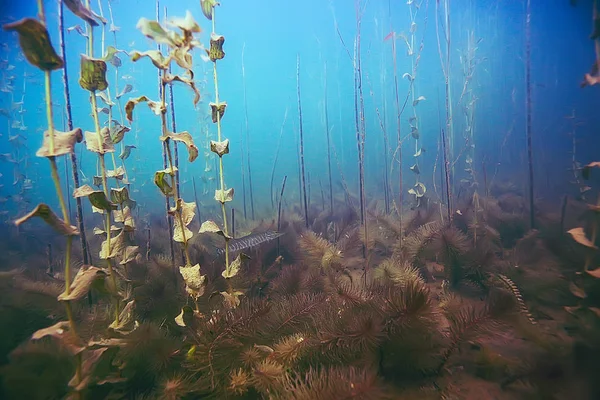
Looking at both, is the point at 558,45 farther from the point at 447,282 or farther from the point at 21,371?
the point at 21,371

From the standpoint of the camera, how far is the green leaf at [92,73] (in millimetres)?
1586

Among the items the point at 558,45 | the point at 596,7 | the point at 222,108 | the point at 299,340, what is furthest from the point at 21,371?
the point at 558,45

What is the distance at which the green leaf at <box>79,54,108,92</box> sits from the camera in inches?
62.4

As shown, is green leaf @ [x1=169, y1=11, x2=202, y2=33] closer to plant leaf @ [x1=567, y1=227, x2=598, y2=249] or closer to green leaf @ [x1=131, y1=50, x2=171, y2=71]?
green leaf @ [x1=131, y1=50, x2=171, y2=71]

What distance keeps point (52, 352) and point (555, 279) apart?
4.02 metres

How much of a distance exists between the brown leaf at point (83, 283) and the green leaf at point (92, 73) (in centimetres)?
109

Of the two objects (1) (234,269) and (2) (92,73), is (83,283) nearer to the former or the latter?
(1) (234,269)

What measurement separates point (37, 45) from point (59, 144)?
0.44 meters

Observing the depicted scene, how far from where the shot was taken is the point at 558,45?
16.8m

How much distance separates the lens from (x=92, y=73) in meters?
1.63

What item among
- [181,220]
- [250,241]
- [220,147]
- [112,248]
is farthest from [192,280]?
[250,241]

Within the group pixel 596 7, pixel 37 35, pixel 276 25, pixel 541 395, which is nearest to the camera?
pixel 37 35

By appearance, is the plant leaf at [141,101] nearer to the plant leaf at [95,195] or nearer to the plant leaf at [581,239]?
the plant leaf at [95,195]

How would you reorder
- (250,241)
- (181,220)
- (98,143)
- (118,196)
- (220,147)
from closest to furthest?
(98,143) < (181,220) < (220,147) < (118,196) < (250,241)
